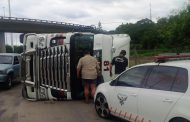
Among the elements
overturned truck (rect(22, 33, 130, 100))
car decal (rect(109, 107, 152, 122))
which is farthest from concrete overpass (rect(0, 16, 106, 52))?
car decal (rect(109, 107, 152, 122))

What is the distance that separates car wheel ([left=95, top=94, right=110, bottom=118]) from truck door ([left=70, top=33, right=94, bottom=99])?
267cm

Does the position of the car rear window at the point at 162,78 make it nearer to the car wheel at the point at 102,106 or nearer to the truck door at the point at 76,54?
the car wheel at the point at 102,106

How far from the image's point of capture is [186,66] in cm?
695

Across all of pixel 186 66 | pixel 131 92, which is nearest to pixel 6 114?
pixel 131 92

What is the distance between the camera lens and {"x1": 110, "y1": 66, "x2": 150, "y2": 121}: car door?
8.11 meters

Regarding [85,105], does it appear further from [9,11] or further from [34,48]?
[9,11]

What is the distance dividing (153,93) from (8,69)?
38.3ft

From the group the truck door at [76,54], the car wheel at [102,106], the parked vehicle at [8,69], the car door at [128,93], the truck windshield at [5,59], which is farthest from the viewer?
the truck windshield at [5,59]

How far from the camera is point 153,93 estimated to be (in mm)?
7449

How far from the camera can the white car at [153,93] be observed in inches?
266

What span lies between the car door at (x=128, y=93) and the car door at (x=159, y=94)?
247 mm

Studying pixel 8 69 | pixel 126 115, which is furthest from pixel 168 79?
pixel 8 69

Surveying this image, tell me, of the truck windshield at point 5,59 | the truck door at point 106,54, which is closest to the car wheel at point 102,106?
the truck door at point 106,54

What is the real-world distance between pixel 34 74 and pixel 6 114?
2.88 metres
